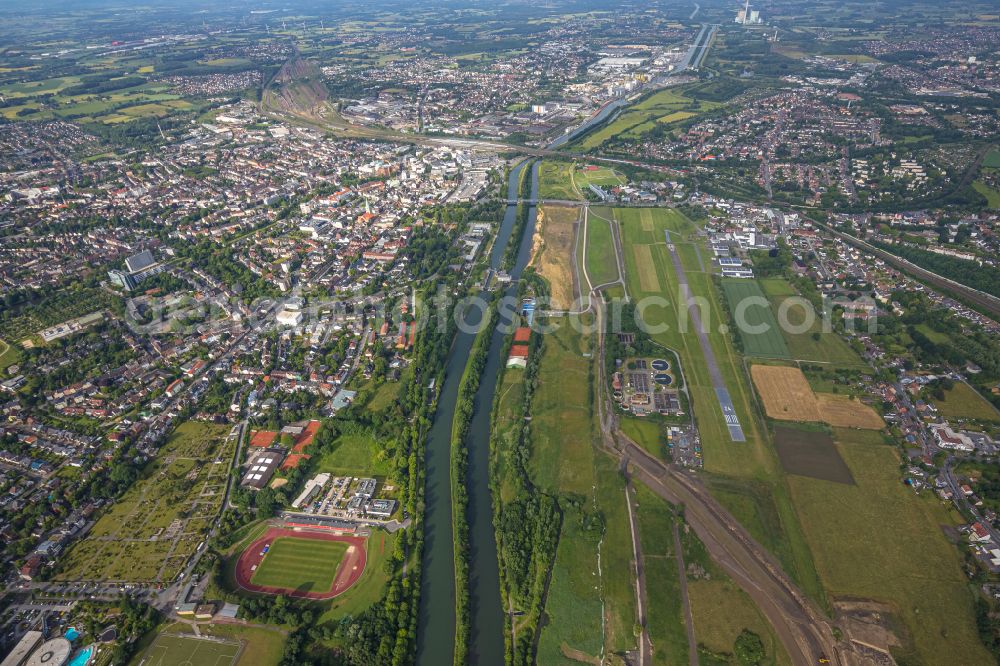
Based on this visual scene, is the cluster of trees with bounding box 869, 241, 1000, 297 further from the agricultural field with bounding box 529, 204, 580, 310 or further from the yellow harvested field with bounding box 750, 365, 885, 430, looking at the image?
the agricultural field with bounding box 529, 204, 580, 310

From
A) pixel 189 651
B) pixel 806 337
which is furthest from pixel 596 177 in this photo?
pixel 189 651

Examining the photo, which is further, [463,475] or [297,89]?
[297,89]

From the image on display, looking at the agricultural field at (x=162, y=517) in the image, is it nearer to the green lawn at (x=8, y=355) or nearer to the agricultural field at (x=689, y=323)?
the green lawn at (x=8, y=355)

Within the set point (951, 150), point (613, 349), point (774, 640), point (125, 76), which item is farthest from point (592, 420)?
point (125, 76)

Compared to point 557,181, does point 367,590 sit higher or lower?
lower

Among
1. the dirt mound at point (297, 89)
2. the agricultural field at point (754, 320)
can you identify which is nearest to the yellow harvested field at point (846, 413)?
the agricultural field at point (754, 320)

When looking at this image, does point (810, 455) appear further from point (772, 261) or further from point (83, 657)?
point (83, 657)

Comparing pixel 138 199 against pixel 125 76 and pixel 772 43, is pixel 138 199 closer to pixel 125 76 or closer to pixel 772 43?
pixel 125 76
